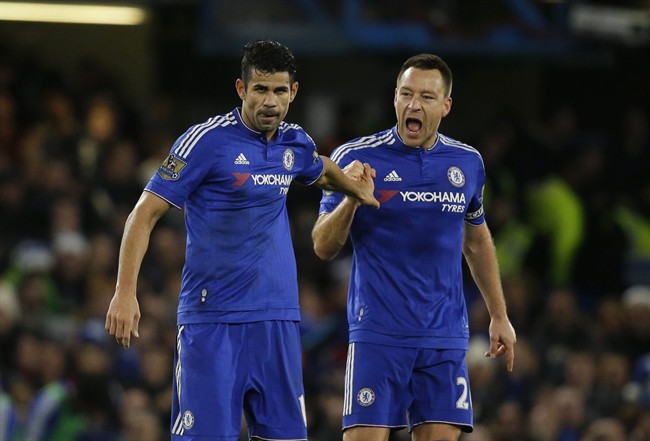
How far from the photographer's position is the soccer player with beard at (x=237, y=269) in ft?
22.8

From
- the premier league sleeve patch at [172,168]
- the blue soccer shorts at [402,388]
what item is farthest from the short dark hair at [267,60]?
the blue soccer shorts at [402,388]

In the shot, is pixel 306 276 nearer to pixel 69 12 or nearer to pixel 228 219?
pixel 69 12

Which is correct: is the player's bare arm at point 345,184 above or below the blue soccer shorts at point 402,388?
above

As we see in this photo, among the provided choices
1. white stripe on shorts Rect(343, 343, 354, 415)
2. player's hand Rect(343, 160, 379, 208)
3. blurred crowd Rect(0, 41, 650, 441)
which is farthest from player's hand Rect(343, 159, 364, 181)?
blurred crowd Rect(0, 41, 650, 441)

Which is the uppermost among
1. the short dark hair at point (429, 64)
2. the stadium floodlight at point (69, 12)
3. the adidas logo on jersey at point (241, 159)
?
the stadium floodlight at point (69, 12)

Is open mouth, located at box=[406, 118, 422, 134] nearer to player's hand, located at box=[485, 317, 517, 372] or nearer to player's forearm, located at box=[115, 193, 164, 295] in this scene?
player's hand, located at box=[485, 317, 517, 372]

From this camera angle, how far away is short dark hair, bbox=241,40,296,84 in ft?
22.9

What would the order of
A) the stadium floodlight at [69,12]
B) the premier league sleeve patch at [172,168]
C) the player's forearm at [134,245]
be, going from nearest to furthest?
the player's forearm at [134,245] < the premier league sleeve patch at [172,168] < the stadium floodlight at [69,12]

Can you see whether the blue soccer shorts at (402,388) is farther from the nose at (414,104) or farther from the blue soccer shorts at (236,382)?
the nose at (414,104)

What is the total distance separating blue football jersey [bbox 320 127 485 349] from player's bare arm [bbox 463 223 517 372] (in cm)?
20

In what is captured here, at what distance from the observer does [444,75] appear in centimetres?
773

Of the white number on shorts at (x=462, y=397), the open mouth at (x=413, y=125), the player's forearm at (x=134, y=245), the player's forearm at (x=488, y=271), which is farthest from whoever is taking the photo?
the player's forearm at (x=488, y=271)

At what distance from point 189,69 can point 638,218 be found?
569 centimetres

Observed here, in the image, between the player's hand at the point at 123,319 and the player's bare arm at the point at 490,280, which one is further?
the player's bare arm at the point at 490,280
